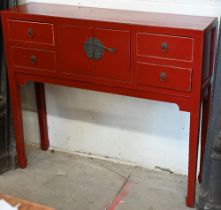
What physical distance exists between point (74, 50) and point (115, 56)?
0.70ft

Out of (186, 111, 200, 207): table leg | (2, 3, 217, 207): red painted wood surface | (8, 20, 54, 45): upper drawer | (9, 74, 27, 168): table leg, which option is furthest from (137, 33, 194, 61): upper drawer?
(9, 74, 27, 168): table leg

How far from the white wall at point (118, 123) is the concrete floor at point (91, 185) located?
0.27 ft

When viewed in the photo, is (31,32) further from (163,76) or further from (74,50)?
(163,76)

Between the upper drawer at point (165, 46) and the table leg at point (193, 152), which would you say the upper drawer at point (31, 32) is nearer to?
the upper drawer at point (165, 46)

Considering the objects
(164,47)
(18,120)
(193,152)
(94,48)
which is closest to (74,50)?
(94,48)

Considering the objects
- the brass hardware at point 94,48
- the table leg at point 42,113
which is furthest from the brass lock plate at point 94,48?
the table leg at point 42,113

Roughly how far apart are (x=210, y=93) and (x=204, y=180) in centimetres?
41

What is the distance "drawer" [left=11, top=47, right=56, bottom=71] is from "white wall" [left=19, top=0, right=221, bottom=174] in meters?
0.36

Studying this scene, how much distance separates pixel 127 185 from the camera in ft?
7.80

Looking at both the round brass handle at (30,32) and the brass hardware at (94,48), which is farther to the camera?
the round brass handle at (30,32)

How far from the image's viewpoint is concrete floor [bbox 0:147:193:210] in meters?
2.22

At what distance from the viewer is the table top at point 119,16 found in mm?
1914

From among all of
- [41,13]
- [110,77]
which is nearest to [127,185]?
[110,77]

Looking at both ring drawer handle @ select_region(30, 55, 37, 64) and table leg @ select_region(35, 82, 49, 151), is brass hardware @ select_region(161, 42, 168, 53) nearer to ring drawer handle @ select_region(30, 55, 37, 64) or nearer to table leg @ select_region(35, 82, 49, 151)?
ring drawer handle @ select_region(30, 55, 37, 64)
